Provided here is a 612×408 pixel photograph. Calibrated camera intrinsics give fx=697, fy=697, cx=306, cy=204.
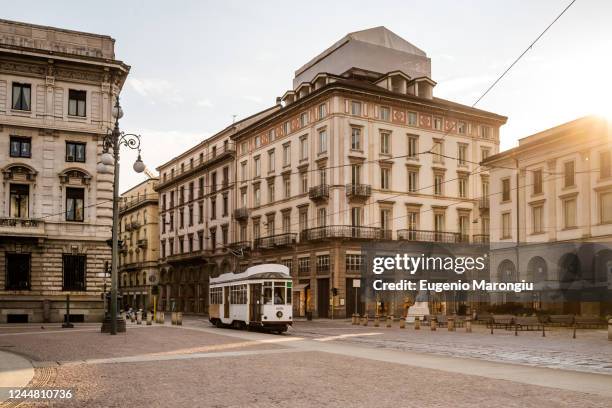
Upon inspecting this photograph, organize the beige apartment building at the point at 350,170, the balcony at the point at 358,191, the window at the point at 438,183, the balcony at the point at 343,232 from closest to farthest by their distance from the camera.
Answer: the balcony at the point at 343,232
the balcony at the point at 358,191
the beige apartment building at the point at 350,170
the window at the point at 438,183

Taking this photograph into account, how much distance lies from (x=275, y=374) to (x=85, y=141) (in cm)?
3188

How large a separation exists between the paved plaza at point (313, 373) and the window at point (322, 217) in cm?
2976

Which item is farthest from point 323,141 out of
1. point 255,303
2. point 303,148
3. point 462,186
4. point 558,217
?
Result: point 255,303

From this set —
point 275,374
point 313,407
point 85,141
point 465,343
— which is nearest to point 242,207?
point 85,141

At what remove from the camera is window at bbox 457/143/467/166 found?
5906cm

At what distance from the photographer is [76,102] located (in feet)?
140

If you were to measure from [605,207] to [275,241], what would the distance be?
27117mm

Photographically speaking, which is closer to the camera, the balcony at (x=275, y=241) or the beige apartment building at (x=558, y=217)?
the beige apartment building at (x=558, y=217)

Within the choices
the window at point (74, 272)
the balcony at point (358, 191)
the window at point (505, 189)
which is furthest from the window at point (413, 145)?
the window at point (74, 272)

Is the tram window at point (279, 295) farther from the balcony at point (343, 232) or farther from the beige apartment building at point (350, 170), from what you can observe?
the balcony at point (343, 232)

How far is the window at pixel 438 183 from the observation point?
5762 cm

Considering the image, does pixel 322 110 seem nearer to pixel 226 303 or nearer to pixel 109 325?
pixel 226 303

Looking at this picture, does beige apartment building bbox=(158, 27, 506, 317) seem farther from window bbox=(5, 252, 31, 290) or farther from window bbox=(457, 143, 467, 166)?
window bbox=(5, 252, 31, 290)

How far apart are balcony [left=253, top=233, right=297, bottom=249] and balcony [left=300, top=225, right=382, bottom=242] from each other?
2.88 meters
